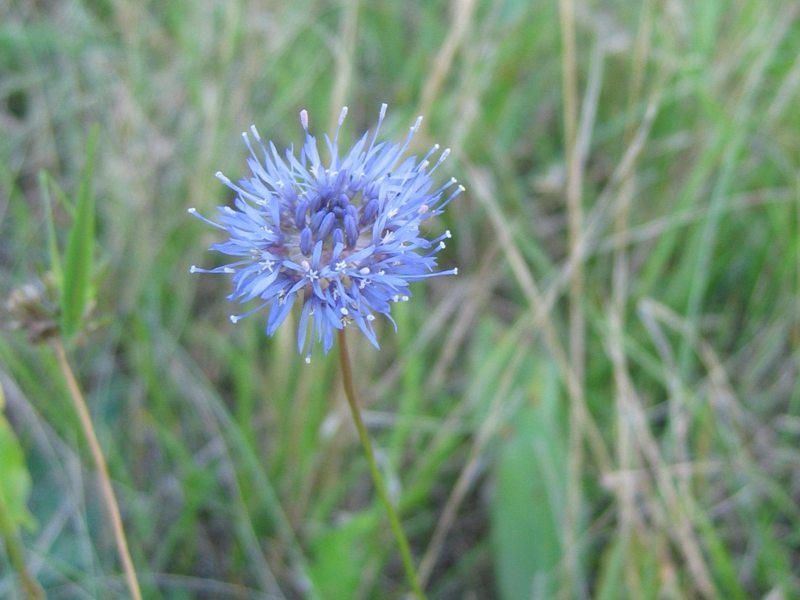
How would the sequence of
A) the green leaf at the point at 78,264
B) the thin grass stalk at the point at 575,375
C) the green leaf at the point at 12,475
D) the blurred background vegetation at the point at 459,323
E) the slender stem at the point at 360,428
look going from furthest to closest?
the blurred background vegetation at the point at 459,323, the thin grass stalk at the point at 575,375, the green leaf at the point at 12,475, the green leaf at the point at 78,264, the slender stem at the point at 360,428

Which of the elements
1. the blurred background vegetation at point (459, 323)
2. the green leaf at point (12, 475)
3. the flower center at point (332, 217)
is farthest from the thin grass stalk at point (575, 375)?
the green leaf at point (12, 475)

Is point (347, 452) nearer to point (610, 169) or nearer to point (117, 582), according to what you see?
point (117, 582)

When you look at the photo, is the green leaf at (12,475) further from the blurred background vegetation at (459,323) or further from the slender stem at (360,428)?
the slender stem at (360,428)

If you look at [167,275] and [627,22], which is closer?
[167,275]


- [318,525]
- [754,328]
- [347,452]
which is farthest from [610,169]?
[318,525]

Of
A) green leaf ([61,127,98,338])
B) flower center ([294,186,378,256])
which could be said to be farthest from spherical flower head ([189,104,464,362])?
green leaf ([61,127,98,338])

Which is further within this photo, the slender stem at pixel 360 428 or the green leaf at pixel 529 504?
the green leaf at pixel 529 504

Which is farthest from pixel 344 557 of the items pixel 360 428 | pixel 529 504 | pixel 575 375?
pixel 360 428
